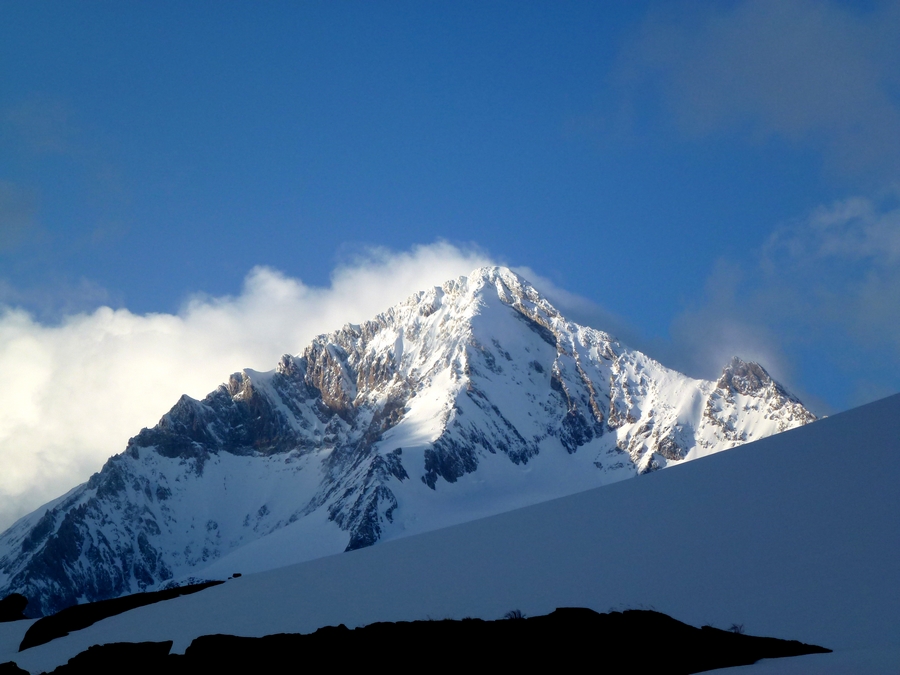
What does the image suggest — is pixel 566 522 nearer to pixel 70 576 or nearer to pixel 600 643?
pixel 600 643

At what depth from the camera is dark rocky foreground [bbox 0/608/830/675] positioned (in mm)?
11945

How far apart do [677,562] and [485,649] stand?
187 inches

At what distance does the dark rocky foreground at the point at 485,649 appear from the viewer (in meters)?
11.9

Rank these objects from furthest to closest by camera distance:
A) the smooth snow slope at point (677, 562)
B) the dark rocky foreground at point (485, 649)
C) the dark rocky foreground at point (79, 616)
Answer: the dark rocky foreground at point (79, 616), the smooth snow slope at point (677, 562), the dark rocky foreground at point (485, 649)

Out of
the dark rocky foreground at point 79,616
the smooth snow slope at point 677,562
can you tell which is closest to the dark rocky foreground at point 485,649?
the smooth snow slope at point 677,562

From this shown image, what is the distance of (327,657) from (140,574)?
177 m

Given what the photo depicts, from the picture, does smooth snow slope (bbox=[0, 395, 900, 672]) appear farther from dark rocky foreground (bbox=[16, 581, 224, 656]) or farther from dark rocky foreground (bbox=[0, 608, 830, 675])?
dark rocky foreground (bbox=[0, 608, 830, 675])

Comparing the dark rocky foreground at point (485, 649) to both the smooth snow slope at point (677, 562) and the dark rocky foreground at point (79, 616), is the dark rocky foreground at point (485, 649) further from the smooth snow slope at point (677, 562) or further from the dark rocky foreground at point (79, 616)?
the dark rocky foreground at point (79, 616)

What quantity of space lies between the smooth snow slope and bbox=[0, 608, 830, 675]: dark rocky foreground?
5.11ft

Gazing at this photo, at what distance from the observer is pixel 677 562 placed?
53.0 ft

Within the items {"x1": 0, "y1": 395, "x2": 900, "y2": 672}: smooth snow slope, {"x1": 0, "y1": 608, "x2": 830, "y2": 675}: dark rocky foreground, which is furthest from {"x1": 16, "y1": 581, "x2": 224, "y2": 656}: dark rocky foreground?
{"x1": 0, "y1": 608, "x2": 830, "y2": 675}: dark rocky foreground

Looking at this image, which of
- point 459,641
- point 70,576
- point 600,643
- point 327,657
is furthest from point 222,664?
point 70,576

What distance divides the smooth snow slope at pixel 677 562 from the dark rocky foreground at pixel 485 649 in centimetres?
156

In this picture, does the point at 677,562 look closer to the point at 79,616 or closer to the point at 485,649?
the point at 485,649
